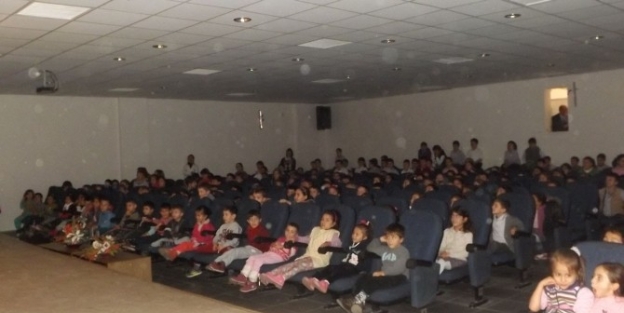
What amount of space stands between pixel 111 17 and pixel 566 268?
5.15 metres

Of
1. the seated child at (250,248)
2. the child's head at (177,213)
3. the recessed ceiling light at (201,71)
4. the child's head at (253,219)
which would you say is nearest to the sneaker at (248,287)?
the seated child at (250,248)

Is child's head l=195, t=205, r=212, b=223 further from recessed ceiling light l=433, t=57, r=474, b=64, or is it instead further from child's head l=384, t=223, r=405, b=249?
recessed ceiling light l=433, t=57, r=474, b=64

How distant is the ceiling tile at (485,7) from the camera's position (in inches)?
259

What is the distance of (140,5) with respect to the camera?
6.03 meters

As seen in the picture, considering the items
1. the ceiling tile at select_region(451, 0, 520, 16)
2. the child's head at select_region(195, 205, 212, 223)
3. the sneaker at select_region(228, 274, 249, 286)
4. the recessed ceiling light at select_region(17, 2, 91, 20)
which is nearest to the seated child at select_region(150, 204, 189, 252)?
the child's head at select_region(195, 205, 212, 223)

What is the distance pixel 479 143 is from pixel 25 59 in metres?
11.2

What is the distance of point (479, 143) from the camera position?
15.9m

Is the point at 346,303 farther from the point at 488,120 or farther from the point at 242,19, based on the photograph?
the point at 488,120

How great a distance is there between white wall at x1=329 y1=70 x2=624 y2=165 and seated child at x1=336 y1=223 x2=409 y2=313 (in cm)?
980

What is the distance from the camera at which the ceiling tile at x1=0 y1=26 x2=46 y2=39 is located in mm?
6949

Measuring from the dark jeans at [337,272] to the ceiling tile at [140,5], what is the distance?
3.06 m

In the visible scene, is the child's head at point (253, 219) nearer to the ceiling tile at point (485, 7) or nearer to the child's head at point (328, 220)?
the child's head at point (328, 220)

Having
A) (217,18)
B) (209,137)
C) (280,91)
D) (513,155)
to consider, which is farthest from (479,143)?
(217,18)

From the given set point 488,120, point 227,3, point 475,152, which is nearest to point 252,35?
point 227,3
